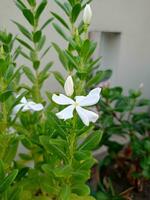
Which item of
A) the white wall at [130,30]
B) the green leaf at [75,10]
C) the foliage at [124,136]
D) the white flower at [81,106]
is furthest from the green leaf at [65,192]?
the white wall at [130,30]

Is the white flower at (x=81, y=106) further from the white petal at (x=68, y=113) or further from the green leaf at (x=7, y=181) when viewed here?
the green leaf at (x=7, y=181)

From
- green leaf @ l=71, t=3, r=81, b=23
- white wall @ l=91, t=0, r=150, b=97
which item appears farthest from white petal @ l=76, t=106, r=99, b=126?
white wall @ l=91, t=0, r=150, b=97

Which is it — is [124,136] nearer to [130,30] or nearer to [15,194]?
[130,30]

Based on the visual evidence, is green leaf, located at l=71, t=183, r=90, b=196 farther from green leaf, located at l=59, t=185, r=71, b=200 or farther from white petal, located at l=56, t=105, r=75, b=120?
white petal, located at l=56, t=105, r=75, b=120

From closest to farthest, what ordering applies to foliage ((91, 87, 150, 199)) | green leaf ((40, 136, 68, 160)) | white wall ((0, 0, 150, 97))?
1. green leaf ((40, 136, 68, 160))
2. foliage ((91, 87, 150, 199))
3. white wall ((0, 0, 150, 97))

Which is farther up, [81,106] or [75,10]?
[75,10]

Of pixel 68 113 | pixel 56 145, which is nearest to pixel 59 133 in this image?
pixel 56 145

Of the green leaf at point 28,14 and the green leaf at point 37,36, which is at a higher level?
the green leaf at point 28,14

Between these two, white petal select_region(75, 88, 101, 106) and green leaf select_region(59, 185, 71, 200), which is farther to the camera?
green leaf select_region(59, 185, 71, 200)

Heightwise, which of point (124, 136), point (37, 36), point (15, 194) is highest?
point (37, 36)
